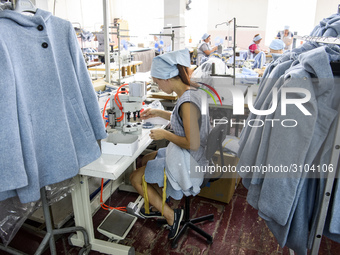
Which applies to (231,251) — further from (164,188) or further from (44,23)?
(44,23)

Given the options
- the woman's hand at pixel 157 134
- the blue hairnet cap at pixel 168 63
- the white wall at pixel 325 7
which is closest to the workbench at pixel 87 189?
the woman's hand at pixel 157 134

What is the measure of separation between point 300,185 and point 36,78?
113 centimetres

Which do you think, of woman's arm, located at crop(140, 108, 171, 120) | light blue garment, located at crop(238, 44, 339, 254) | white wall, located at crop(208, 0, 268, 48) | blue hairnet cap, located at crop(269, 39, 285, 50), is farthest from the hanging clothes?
white wall, located at crop(208, 0, 268, 48)

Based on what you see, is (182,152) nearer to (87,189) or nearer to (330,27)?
(87,189)

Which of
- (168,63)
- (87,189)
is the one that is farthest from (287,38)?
(87,189)

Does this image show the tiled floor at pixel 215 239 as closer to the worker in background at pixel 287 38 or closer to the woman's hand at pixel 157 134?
the woman's hand at pixel 157 134

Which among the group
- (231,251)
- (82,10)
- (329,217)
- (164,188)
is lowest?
(231,251)

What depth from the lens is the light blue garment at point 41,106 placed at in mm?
934

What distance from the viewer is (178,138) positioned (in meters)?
1.50

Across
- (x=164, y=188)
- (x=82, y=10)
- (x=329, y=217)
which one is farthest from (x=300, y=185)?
(x=82, y=10)

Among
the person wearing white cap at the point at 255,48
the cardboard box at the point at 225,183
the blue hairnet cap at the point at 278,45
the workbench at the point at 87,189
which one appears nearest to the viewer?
the workbench at the point at 87,189

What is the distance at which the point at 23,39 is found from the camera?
3.18 ft

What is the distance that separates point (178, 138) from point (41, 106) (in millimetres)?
751

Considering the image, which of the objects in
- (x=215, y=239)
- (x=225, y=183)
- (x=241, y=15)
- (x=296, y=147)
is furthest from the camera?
(x=241, y=15)
